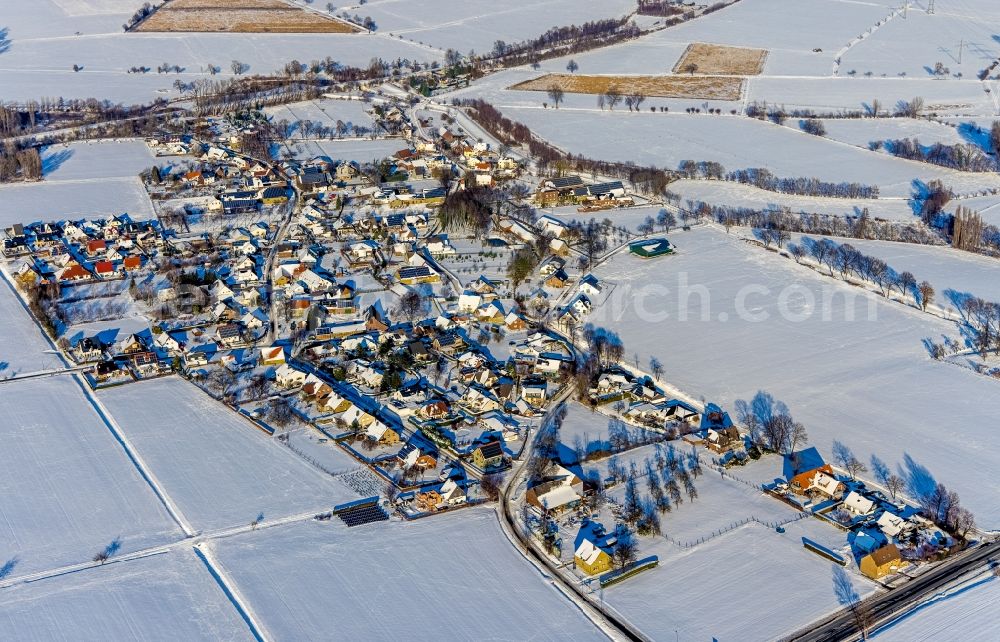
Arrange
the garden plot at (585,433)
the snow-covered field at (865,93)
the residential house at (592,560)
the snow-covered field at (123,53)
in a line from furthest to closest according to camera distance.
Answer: the snow-covered field at (123,53) → the snow-covered field at (865,93) → the garden plot at (585,433) → the residential house at (592,560)

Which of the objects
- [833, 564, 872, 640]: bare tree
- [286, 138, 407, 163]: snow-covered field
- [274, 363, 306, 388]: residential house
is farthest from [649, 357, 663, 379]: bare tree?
[286, 138, 407, 163]: snow-covered field

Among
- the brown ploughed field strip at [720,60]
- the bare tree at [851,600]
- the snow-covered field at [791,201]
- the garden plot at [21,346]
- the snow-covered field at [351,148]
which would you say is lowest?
the bare tree at [851,600]

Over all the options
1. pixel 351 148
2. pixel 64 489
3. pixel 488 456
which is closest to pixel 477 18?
pixel 351 148

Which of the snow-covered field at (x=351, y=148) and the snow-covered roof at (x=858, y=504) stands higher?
the snow-covered field at (x=351, y=148)

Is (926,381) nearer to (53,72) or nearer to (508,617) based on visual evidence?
(508,617)

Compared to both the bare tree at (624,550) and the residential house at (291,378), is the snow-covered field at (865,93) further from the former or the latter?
the bare tree at (624,550)

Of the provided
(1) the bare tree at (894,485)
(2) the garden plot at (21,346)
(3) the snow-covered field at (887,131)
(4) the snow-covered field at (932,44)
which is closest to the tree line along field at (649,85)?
(3) the snow-covered field at (887,131)
